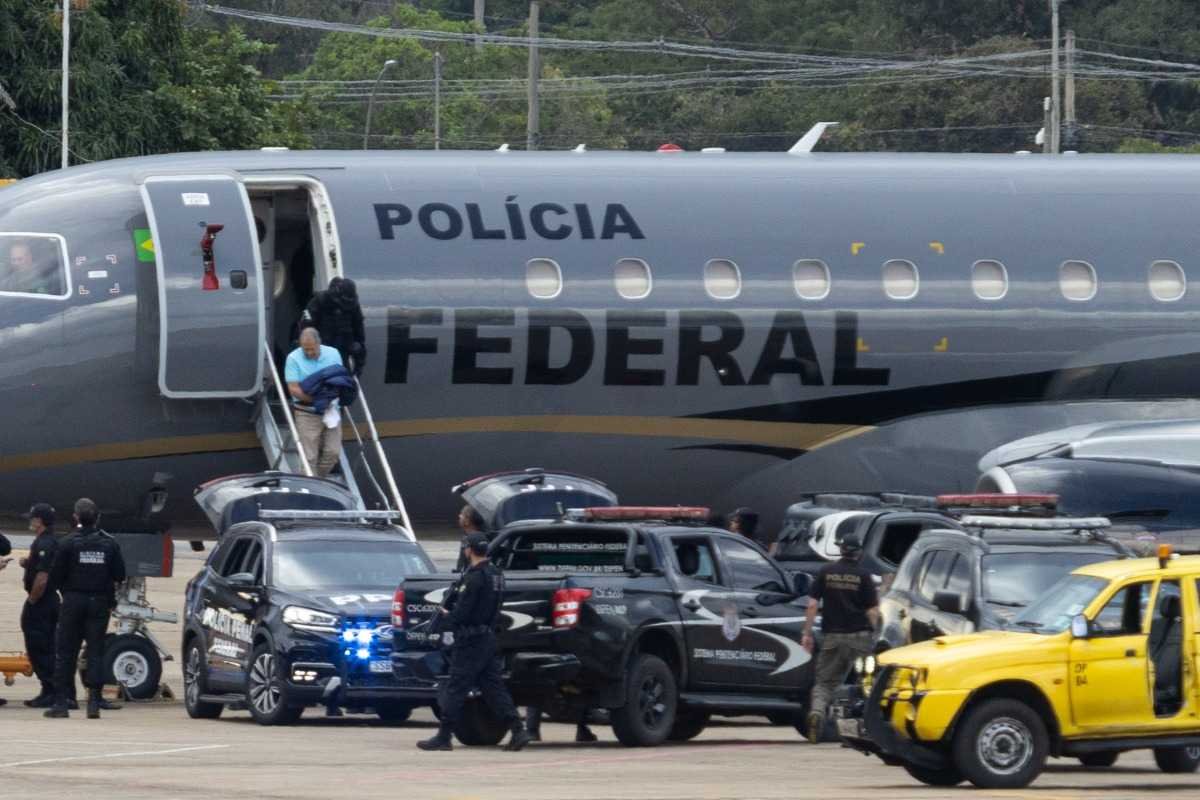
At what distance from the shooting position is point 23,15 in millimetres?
49406

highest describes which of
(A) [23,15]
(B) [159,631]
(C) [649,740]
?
(A) [23,15]

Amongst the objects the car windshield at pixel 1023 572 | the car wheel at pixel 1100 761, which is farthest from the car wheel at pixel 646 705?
the car wheel at pixel 1100 761

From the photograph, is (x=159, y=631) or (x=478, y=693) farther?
(x=159, y=631)

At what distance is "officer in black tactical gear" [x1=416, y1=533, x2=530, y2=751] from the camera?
62.9ft

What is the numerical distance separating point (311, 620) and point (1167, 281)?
10439mm

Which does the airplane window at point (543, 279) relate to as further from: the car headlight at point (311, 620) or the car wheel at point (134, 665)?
the car wheel at point (134, 665)

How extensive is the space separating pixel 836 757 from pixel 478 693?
300 cm

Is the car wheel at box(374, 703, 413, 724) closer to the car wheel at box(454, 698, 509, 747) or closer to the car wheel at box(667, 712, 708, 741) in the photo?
the car wheel at box(454, 698, 509, 747)

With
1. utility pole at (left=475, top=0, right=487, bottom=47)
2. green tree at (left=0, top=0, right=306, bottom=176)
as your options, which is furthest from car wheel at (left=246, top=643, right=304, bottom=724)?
utility pole at (left=475, top=0, right=487, bottom=47)

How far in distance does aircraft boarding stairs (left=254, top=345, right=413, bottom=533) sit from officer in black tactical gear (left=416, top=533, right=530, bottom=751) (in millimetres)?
4683

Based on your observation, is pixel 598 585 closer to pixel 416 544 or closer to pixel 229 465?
pixel 416 544

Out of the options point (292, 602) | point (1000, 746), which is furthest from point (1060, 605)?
point (292, 602)

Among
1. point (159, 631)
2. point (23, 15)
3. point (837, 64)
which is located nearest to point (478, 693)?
point (159, 631)

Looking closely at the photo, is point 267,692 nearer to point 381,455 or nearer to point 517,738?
point 381,455
